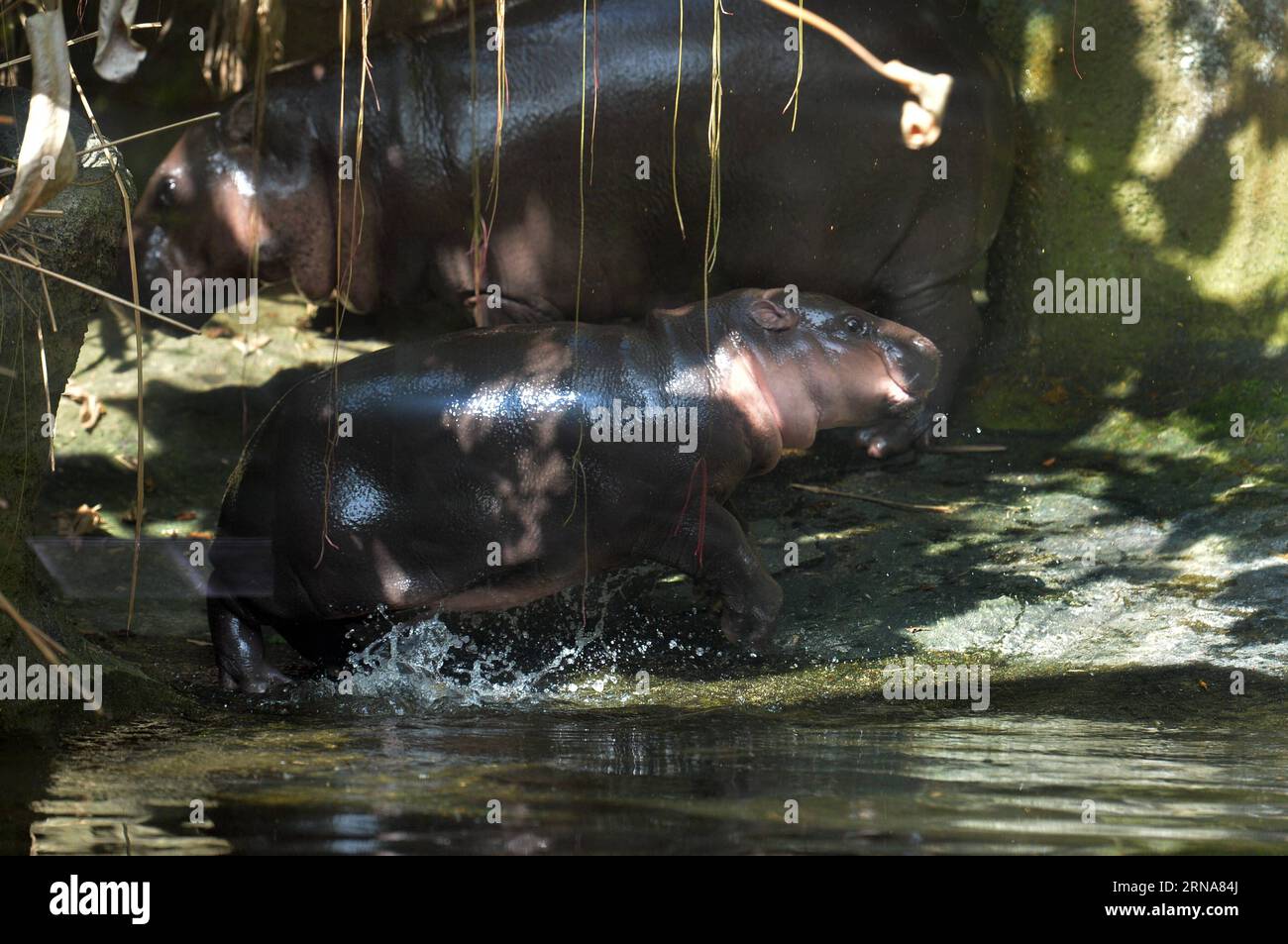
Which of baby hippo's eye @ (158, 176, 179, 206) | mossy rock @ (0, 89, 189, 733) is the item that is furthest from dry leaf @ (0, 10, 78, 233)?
baby hippo's eye @ (158, 176, 179, 206)

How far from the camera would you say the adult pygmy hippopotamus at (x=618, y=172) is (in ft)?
20.5

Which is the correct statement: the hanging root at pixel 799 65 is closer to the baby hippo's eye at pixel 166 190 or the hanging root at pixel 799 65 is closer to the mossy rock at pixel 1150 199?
the mossy rock at pixel 1150 199

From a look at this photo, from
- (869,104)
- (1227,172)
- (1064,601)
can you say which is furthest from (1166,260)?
(1064,601)

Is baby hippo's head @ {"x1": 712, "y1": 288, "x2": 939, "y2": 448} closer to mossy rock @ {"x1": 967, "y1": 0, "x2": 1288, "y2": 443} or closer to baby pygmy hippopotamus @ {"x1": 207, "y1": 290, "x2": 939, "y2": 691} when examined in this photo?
baby pygmy hippopotamus @ {"x1": 207, "y1": 290, "x2": 939, "y2": 691}

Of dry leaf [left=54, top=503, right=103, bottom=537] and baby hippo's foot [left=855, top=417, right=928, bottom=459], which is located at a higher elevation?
baby hippo's foot [left=855, top=417, right=928, bottom=459]

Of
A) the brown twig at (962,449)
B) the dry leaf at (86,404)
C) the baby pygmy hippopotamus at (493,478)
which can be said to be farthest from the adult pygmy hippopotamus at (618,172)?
the baby pygmy hippopotamus at (493,478)

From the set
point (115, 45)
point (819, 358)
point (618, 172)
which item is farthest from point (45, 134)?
point (618, 172)

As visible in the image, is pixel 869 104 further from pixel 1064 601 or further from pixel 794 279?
pixel 1064 601

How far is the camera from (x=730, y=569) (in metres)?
4.94

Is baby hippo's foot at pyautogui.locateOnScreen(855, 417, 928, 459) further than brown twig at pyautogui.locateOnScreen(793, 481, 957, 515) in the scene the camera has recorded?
Yes

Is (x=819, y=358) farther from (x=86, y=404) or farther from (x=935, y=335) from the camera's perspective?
(x=86, y=404)

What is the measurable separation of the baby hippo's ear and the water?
3.60 ft

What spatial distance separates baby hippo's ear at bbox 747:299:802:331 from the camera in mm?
5082
